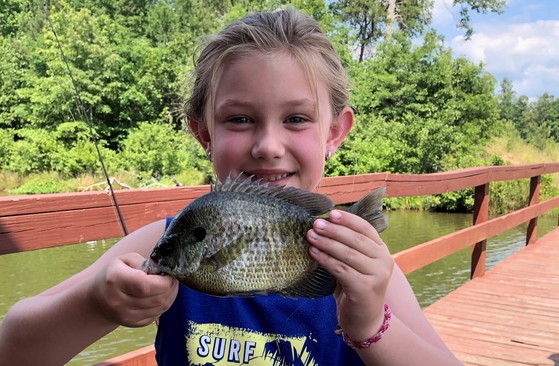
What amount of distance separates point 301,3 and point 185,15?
32.8 ft

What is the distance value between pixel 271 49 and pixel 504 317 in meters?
3.68

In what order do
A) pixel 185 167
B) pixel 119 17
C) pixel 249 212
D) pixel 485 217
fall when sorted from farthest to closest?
pixel 119 17, pixel 185 167, pixel 485 217, pixel 249 212

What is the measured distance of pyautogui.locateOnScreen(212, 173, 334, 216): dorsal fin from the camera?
889mm

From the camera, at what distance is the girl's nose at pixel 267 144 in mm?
1210

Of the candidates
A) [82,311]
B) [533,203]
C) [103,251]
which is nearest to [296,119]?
[82,311]

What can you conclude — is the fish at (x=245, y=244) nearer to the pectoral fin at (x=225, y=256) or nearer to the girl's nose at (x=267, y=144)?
the pectoral fin at (x=225, y=256)

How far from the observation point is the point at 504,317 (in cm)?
414

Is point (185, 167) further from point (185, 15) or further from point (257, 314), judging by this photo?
point (257, 314)

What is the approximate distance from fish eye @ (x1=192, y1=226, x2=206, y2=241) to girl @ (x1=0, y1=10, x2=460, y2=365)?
1.03ft

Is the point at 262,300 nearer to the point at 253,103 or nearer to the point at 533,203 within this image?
the point at 253,103

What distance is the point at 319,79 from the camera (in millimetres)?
1361

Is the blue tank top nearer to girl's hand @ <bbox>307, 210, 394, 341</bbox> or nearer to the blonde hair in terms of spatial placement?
girl's hand @ <bbox>307, 210, 394, 341</bbox>

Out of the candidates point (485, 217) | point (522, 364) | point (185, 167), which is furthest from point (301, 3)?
point (522, 364)

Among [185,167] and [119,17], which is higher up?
[119,17]
